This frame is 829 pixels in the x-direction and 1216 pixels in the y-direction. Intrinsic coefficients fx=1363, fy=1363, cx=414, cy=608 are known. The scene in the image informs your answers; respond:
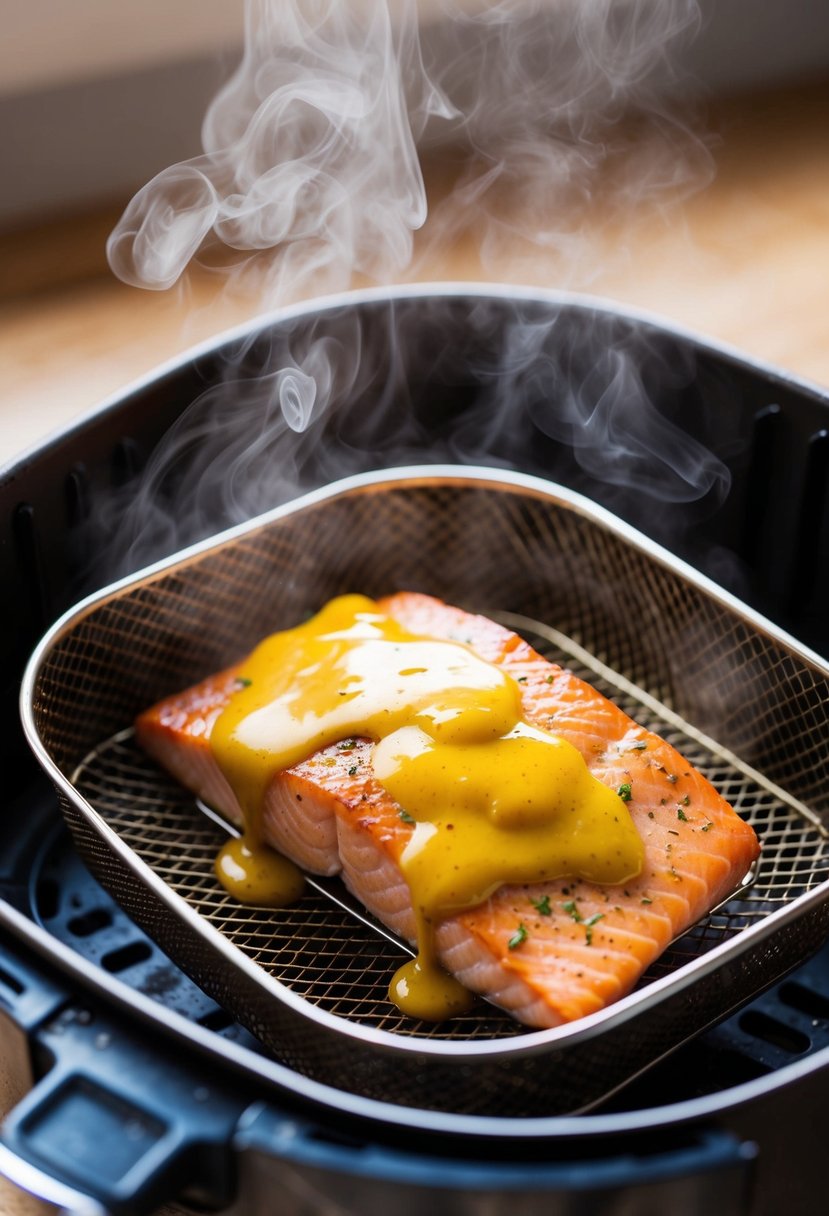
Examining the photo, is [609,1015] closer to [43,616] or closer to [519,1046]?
[519,1046]

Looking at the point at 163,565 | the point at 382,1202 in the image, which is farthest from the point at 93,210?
the point at 382,1202

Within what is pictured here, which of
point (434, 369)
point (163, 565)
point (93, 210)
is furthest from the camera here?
point (93, 210)

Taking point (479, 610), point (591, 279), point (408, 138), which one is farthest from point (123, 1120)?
point (591, 279)

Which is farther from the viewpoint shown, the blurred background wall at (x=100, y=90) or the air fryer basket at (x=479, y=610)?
the blurred background wall at (x=100, y=90)

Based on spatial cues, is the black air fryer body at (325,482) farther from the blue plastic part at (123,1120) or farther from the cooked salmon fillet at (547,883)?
the cooked salmon fillet at (547,883)

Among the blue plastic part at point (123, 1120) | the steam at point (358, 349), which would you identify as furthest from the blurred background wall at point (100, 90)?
the blue plastic part at point (123, 1120)
